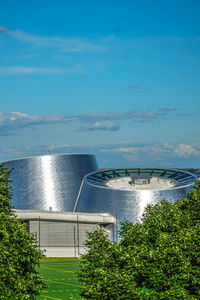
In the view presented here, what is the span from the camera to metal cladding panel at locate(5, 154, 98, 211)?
85.7 metres

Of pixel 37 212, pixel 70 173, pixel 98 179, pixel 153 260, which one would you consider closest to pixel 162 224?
pixel 153 260

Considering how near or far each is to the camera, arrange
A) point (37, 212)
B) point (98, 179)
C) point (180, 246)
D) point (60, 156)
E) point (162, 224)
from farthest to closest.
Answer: point (60, 156) < point (98, 179) < point (37, 212) < point (162, 224) < point (180, 246)

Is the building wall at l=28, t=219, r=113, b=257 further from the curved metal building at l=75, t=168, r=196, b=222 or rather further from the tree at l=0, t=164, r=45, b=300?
the tree at l=0, t=164, r=45, b=300

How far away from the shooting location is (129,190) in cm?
7294

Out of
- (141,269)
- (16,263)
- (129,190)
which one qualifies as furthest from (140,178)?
(16,263)

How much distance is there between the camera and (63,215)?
2798 inches

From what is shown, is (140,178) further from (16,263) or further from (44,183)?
(16,263)

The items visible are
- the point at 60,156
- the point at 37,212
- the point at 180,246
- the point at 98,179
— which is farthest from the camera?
the point at 60,156

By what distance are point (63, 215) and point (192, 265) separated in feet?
142

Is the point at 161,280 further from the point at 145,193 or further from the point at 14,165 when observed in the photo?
the point at 14,165

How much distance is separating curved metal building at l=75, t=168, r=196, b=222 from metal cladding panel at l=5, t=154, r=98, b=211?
118 inches

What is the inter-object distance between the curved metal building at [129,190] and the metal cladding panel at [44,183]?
2988 millimetres

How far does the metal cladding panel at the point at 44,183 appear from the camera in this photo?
281 ft

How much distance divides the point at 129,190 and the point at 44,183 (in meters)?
18.9
